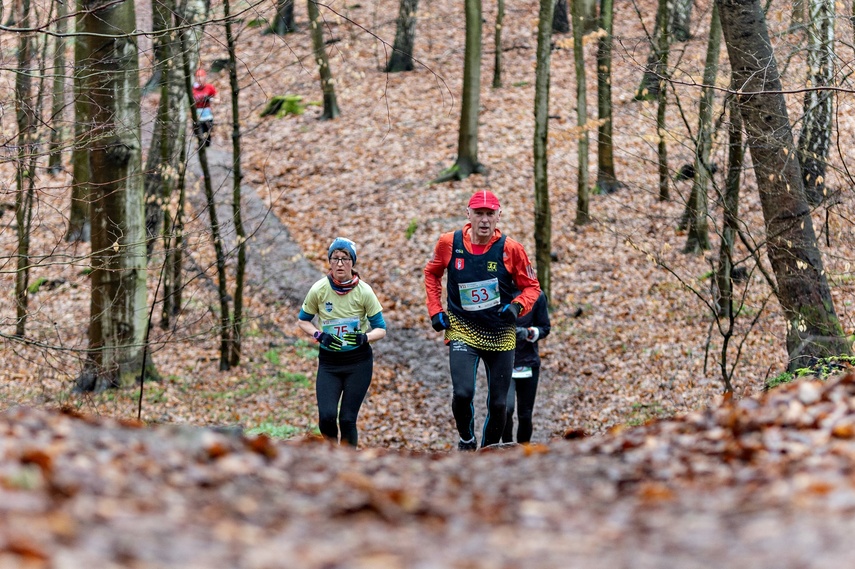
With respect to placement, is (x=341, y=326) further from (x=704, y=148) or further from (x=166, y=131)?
(x=166, y=131)

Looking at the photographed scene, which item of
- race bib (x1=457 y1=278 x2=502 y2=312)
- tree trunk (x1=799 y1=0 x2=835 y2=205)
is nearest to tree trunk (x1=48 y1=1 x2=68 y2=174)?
race bib (x1=457 y1=278 x2=502 y2=312)

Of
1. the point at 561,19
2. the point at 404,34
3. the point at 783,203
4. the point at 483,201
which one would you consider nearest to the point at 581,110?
the point at 783,203

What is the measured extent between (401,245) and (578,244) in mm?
3553

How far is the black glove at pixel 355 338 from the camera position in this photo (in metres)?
7.15

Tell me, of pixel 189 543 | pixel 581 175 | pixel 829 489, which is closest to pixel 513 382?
pixel 829 489

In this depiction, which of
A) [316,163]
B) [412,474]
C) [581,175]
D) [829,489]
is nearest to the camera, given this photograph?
[829,489]

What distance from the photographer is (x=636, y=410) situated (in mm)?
10648

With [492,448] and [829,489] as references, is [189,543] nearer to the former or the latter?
[829,489]

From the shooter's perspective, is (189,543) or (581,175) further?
(581,175)

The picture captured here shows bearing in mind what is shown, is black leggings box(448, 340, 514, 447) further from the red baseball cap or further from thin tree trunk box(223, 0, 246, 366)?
thin tree trunk box(223, 0, 246, 366)

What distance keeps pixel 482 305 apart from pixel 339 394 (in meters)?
1.49

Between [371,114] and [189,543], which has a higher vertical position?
[371,114]

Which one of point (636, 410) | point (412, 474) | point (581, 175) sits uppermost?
point (581, 175)

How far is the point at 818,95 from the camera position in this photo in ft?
39.0
